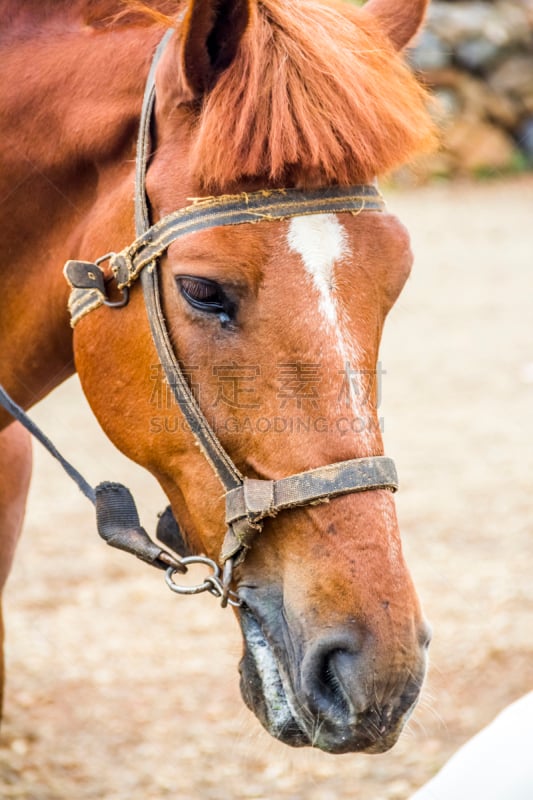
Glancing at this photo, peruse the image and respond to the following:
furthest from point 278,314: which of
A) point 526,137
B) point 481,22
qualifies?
point 481,22

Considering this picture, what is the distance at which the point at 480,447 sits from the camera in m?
7.48

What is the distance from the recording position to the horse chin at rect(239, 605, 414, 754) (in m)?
1.80

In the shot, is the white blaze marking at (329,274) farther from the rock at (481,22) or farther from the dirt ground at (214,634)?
the rock at (481,22)

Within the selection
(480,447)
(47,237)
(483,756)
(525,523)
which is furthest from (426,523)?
(47,237)

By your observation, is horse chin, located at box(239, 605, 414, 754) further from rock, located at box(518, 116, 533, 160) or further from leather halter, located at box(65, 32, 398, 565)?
rock, located at box(518, 116, 533, 160)

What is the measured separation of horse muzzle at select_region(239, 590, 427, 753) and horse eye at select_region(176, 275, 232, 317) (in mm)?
660

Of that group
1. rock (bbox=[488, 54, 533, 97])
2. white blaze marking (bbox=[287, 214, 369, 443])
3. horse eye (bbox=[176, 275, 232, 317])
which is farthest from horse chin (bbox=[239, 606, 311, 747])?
rock (bbox=[488, 54, 533, 97])

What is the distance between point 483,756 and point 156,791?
1.82 metres

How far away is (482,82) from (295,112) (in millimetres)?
16648

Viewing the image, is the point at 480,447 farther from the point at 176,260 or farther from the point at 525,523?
the point at 176,260

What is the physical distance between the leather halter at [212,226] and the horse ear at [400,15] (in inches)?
23.7

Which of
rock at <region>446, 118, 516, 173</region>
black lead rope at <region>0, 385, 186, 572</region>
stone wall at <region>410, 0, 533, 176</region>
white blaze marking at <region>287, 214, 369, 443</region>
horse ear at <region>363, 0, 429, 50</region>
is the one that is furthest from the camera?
stone wall at <region>410, 0, 533, 176</region>

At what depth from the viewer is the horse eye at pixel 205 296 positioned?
1.92 meters

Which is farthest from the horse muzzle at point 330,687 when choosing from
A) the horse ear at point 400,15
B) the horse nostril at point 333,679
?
the horse ear at point 400,15
